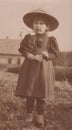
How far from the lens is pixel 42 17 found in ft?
5.04

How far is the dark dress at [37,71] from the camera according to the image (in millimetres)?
1502

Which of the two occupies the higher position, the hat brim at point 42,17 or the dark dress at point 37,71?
the hat brim at point 42,17

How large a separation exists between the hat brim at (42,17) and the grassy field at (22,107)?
26cm

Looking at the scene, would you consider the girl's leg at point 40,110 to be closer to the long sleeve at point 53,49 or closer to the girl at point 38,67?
the girl at point 38,67

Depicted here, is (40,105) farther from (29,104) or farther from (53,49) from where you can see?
(53,49)

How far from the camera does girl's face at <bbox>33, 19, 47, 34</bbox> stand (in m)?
1.53

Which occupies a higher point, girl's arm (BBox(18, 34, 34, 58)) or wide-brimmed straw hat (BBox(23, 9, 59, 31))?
wide-brimmed straw hat (BBox(23, 9, 59, 31))

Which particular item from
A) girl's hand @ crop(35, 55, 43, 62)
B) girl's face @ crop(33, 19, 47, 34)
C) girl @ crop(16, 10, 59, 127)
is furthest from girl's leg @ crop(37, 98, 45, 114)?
girl's face @ crop(33, 19, 47, 34)

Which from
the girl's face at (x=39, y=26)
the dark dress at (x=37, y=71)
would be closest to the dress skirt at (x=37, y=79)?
the dark dress at (x=37, y=71)

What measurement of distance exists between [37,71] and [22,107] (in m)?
0.19

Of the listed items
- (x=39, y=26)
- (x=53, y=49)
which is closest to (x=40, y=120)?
(x=53, y=49)

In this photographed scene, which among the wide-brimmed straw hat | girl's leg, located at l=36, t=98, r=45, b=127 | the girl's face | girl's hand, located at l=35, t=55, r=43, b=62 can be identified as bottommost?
girl's leg, located at l=36, t=98, r=45, b=127

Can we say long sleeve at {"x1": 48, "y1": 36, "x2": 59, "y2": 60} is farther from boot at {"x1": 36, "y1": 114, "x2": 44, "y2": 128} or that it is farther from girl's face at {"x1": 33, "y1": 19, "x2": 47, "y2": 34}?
boot at {"x1": 36, "y1": 114, "x2": 44, "y2": 128}

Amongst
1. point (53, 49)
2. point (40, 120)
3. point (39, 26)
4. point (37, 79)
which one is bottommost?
point (40, 120)
